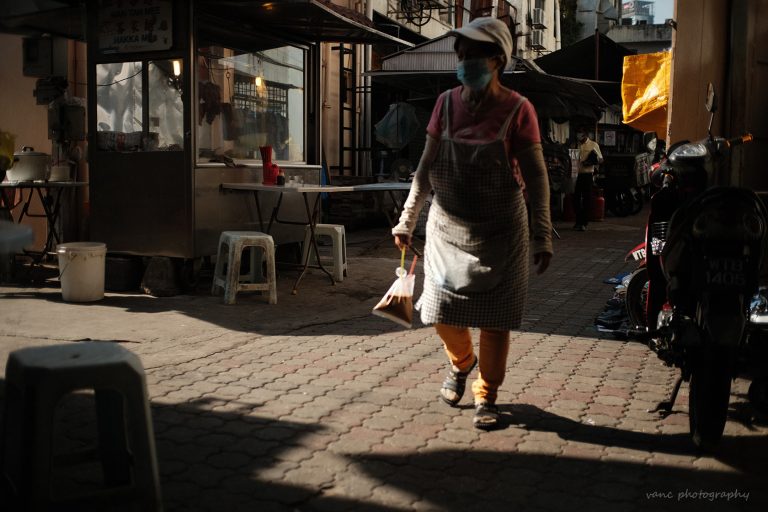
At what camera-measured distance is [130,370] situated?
272 cm

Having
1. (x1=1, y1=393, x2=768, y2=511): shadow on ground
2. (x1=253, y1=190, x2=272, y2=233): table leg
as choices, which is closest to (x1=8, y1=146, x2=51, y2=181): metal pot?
(x1=253, y1=190, x2=272, y2=233): table leg

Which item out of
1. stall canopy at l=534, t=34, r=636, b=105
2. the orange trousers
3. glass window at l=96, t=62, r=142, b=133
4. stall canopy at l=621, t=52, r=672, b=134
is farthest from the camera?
stall canopy at l=534, t=34, r=636, b=105

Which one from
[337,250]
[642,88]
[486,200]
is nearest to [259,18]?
[337,250]

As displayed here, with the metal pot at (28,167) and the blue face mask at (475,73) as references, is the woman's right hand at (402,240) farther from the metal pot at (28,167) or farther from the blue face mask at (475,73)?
the metal pot at (28,167)

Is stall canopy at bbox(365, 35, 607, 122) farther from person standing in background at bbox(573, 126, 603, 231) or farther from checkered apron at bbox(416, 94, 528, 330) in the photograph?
checkered apron at bbox(416, 94, 528, 330)

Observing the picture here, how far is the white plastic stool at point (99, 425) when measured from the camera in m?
2.57

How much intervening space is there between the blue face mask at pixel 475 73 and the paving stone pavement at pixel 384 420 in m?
1.70

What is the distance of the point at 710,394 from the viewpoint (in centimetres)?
362

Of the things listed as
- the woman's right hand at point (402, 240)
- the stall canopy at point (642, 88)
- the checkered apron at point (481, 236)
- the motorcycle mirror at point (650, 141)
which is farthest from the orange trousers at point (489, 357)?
the stall canopy at point (642, 88)

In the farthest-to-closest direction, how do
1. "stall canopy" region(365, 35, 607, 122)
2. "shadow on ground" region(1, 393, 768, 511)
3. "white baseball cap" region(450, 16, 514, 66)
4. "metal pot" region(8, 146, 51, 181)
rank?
1. "stall canopy" region(365, 35, 607, 122)
2. "metal pot" region(8, 146, 51, 181)
3. "white baseball cap" region(450, 16, 514, 66)
4. "shadow on ground" region(1, 393, 768, 511)

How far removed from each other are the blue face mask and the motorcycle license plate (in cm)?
135

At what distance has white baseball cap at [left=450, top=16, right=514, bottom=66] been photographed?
3811mm

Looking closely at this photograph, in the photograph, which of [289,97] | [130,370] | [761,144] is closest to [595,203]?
[289,97]

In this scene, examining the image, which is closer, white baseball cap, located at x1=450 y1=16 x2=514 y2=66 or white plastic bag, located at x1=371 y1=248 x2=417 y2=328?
white baseball cap, located at x1=450 y1=16 x2=514 y2=66
